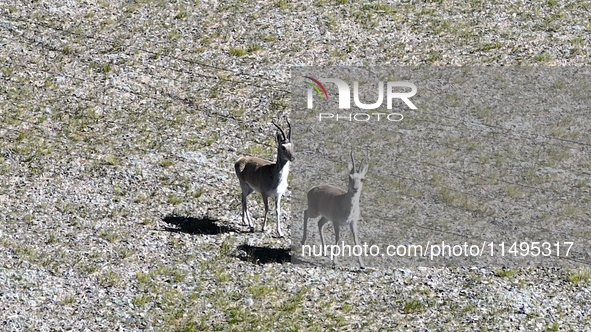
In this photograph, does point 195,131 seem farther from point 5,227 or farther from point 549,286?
point 549,286

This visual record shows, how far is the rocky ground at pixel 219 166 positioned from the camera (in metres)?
24.3

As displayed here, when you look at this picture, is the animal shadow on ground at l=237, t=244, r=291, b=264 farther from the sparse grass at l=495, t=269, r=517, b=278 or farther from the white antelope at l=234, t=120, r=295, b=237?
the sparse grass at l=495, t=269, r=517, b=278

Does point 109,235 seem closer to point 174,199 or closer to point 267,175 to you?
point 174,199

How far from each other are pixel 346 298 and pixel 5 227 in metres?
9.17

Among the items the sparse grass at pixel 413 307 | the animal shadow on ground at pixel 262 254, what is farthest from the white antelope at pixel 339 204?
the sparse grass at pixel 413 307

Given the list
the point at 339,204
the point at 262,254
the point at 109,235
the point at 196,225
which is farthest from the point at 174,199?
the point at 339,204

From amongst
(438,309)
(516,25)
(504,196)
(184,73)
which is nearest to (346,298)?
(438,309)

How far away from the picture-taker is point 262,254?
26219mm

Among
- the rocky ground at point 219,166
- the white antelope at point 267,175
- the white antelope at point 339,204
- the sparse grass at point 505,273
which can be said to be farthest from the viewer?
the sparse grass at point 505,273

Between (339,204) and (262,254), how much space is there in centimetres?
260

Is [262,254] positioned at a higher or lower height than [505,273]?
higher

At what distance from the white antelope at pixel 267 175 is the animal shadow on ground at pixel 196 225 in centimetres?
76

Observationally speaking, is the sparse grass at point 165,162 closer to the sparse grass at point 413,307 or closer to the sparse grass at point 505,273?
the sparse grass at point 413,307

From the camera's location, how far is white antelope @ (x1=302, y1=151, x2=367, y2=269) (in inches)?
984
